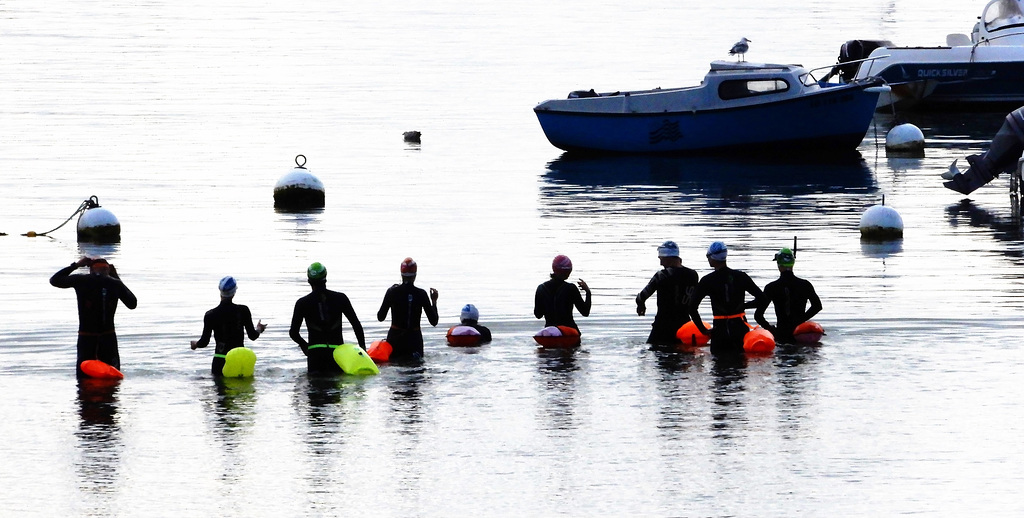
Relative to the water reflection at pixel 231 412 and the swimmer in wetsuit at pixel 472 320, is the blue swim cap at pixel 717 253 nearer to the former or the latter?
the swimmer in wetsuit at pixel 472 320

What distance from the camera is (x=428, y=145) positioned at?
50219 millimetres

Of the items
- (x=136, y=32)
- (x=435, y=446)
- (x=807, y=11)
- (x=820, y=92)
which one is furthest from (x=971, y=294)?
(x=807, y=11)

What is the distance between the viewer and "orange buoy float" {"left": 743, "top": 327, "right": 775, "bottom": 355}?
20.4 meters

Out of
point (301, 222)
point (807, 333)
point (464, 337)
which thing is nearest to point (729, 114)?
point (301, 222)

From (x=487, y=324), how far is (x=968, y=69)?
35681 mm

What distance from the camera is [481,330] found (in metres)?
21.5

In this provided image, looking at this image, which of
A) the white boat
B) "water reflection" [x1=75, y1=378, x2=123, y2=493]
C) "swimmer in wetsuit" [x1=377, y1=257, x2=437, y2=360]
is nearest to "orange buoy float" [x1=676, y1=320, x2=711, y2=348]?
"swimmer in wetsuit" [x1=377, y1=257, x2=437, y2=360]

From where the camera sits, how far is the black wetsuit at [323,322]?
1928cm

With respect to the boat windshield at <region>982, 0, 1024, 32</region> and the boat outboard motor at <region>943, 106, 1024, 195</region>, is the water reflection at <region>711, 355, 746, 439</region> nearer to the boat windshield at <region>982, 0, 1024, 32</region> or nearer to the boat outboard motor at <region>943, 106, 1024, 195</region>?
the boat outboard motor at <region>943, 106, 1024, 195</region>

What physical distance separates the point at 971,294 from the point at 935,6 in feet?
357

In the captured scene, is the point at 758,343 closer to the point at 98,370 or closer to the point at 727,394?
the point at 727,394

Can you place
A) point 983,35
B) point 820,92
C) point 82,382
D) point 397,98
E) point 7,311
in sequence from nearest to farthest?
1. point 82,382
2. point 7,311
3. point 820,92
4. point 983,35
5. point 397,98

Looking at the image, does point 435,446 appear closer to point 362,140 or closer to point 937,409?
point 937,409

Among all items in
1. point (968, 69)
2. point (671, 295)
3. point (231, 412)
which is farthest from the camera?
point (968, 69)
